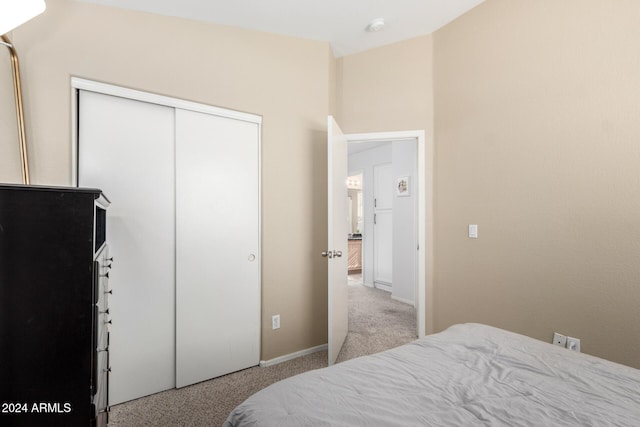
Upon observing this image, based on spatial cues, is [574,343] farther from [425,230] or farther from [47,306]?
[47,306]

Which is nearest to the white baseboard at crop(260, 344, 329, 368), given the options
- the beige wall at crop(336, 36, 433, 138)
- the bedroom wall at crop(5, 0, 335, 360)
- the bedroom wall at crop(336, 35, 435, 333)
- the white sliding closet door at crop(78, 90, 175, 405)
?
the bedroom wall at crop(5, 0, 335, 360)

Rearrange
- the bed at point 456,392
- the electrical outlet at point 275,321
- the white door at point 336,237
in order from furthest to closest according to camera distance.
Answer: the electrical outlet at point 275,321, the white door at point 336,237, the bed at point 456,392

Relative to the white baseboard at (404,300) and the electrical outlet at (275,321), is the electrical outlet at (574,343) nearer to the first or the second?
the electrical outlet at (275,321)

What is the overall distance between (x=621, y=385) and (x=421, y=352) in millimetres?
618

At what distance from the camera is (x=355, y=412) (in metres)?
0.85

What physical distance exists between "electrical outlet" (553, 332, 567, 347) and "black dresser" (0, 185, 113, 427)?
2546 mm

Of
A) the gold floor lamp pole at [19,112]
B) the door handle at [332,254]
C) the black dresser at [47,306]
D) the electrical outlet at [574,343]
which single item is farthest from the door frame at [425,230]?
the gold floor lamp pole at [19,112]

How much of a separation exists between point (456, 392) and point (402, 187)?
3932 mm

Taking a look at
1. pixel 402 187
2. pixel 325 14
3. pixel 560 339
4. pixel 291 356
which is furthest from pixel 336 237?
pixel 402 187

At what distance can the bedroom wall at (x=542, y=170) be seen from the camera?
1.78 meters

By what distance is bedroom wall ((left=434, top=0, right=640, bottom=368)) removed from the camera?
1.78 metres

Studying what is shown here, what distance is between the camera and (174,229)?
2186 mm

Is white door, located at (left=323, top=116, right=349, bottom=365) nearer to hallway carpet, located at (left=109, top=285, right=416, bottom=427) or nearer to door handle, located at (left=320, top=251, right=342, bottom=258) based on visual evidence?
door handle, located at (left=320, top=251, right=342, bottom=258)

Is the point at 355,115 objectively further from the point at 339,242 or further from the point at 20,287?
the point at 20,287
